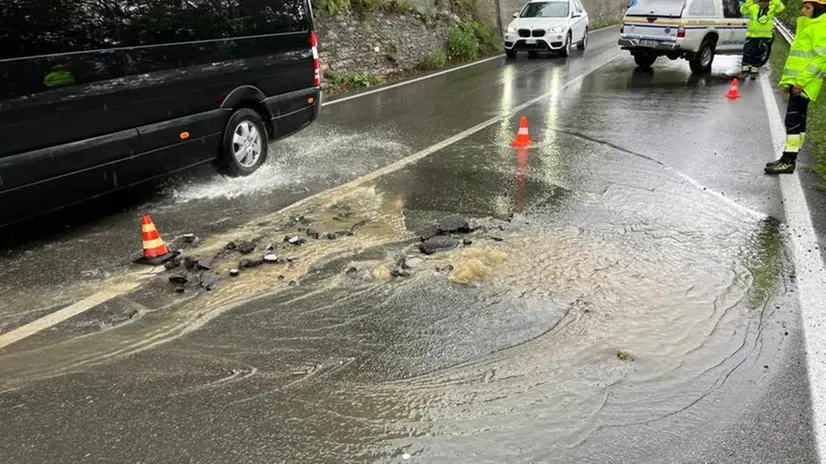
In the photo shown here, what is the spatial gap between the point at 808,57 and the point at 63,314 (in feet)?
23.9

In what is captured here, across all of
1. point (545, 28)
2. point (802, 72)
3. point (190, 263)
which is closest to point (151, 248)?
point (190, 263)

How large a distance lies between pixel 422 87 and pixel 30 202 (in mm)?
9830

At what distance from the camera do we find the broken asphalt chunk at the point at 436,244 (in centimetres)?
480

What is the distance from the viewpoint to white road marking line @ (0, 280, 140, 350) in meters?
3.67

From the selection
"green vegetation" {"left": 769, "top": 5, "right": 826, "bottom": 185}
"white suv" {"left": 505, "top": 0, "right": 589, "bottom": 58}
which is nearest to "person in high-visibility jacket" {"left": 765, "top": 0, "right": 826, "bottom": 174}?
"green vegetation" {"left": 769, "top": 5, "right": 826, "bottom": 185}

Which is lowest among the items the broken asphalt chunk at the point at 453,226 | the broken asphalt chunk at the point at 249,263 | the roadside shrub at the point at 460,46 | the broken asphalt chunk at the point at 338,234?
the broken asphalt chunk at the point at 453,226

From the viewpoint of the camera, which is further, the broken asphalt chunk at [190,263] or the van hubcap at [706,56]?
the van hubcap at [706,56]

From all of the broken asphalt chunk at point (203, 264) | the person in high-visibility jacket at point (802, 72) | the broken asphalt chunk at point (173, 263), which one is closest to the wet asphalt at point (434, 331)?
the broken asphalt chunk at point (203, 264)

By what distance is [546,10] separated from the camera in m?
19.5

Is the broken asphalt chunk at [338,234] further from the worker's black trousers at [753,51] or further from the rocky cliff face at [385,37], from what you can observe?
the worker's black trousers at [753,51]

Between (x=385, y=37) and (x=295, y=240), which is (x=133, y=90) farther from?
(x=385, y=37)

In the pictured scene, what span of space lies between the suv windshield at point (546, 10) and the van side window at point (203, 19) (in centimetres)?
1384

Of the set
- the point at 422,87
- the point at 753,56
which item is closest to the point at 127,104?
the point at 422,87

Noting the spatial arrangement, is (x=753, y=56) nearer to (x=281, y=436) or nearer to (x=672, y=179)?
(x=672, y=179)
